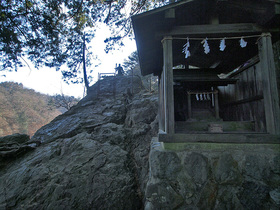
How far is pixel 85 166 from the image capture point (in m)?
6.50

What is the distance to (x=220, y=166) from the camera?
2947 mm

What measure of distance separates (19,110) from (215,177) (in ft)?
117

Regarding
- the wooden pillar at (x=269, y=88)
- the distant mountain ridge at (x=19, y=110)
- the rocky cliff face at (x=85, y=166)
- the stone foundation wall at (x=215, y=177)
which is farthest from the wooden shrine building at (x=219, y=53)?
the distant mountain ridge at (x=19, y=110)

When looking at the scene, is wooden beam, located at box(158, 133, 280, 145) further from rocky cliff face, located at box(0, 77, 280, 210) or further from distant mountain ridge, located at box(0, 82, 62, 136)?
distant mountain ridge, located at box(0, 82, 62, 136)

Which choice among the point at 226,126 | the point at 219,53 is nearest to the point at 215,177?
the point at 226,126

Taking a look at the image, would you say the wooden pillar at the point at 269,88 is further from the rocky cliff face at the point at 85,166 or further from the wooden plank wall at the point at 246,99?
the rocky cliff face at the point at 85,166

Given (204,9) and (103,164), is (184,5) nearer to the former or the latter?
(204,9)

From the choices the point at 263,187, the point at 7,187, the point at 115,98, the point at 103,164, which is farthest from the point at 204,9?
the point at 115,98

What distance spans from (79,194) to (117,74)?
14.9m

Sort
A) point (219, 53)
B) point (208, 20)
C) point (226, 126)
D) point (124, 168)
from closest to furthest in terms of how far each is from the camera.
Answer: point (208, 20) < point (226, 126) < point (219, 53) < point (124, 168)

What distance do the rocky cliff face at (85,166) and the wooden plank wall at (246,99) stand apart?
3.89m

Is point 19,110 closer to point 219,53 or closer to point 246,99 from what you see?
point 219,53

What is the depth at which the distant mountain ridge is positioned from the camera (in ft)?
88.7

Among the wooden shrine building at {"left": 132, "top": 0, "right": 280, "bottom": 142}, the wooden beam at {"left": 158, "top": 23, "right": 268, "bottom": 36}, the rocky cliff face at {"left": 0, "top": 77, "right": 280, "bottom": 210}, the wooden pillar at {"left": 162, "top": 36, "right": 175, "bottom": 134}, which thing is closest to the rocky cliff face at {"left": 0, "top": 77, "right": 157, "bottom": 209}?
the rocky cliff face at {"left": 0, "top": 77, "right": 280, "bottom": 210}
